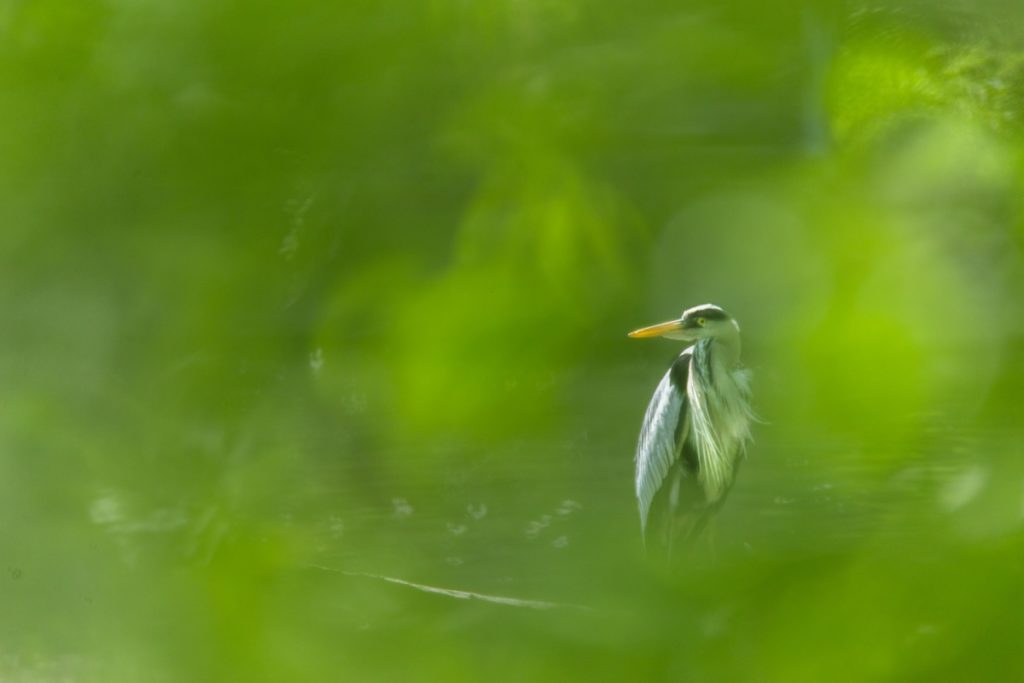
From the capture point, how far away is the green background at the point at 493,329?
119cm

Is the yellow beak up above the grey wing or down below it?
above

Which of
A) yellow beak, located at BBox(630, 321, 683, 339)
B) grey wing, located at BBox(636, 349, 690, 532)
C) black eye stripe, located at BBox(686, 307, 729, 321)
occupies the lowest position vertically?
grey wing, located at BBox(636, 349, 690, 532)

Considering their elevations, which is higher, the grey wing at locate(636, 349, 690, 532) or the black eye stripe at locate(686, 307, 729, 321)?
the black eye stripe at locate(686, 307, 729, 321)

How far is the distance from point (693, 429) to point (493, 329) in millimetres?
271

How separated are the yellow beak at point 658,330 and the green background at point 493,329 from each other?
0.09 ft

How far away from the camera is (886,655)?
1.17 meters

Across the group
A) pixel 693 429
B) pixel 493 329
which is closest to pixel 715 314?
pixel 693 429

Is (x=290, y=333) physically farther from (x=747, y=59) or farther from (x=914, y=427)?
(x=914, y=427)

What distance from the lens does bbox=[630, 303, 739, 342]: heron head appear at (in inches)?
47.5

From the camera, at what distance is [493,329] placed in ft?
4.14

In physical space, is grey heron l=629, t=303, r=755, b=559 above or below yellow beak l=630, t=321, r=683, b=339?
below

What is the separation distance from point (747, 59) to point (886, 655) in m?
0.72

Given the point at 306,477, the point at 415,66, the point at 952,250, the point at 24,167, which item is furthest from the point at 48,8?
the point at 952,250

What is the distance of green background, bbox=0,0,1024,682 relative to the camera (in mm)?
1191
